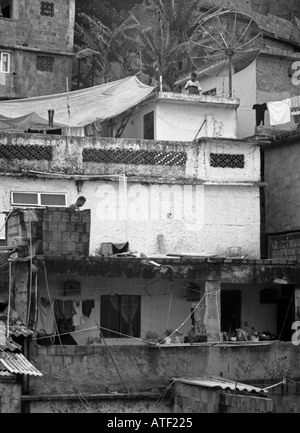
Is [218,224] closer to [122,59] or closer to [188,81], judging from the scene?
[188,81]

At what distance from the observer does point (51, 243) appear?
22766 mm

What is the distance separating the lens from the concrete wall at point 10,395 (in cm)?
2042

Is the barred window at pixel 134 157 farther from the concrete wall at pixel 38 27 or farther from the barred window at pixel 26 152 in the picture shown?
the concrete wall at pixel 38 27

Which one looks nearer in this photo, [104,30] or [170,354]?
[170,354]

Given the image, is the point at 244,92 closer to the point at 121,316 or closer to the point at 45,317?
the point at 121,316

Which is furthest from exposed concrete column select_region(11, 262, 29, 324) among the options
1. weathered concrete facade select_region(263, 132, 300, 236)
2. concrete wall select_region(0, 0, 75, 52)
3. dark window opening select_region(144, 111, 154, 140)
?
concrete wall select_region(0, 0, 75, 52)

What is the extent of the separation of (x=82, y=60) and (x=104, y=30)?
4.61ft

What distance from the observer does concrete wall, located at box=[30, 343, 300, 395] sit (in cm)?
2139

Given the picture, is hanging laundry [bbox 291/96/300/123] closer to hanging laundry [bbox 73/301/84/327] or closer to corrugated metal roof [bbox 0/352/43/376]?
hanging laundry [bbox 73/301/84/327]

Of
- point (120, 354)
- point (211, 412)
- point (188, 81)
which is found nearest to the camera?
point (211, 412)

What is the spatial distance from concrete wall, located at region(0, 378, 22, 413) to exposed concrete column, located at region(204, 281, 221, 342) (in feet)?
16.4

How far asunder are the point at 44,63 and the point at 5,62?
1489 mm

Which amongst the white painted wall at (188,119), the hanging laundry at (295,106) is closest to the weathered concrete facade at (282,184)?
the white painted wall at (188,119)
